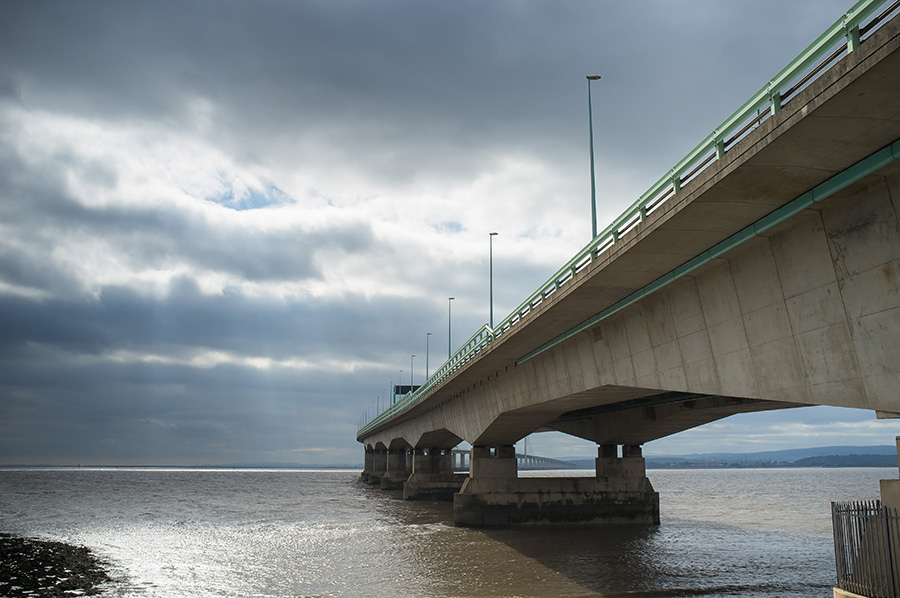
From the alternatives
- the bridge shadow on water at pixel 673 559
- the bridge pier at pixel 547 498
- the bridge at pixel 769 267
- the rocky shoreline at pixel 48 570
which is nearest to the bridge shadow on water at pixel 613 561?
the bridge shadow on water at pixel 673 559

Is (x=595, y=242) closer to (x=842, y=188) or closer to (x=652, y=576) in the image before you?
(x=842, y=188)

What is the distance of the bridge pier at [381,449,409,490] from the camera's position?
85.1m

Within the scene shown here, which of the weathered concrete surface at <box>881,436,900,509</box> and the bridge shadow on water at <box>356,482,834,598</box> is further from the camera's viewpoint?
the bridge shadow on water at <box>356,482,834,598</box>

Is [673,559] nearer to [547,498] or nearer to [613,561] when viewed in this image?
[613,561]

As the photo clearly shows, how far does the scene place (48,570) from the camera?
23.2m

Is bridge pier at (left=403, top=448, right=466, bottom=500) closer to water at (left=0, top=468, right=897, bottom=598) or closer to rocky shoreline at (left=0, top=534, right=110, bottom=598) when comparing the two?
water at (left=0, top=468, right=897, bottom=598)

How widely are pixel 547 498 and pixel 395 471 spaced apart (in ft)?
182

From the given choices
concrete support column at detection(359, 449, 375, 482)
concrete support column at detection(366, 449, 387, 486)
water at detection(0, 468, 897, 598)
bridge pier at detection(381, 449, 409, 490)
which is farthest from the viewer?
concrete support column at detection(359, 449, 375, 482)

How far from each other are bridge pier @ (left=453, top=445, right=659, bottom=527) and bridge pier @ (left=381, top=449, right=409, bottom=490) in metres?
48.8

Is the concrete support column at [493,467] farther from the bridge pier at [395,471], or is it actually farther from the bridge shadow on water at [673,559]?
the bridge pier at [395,471]

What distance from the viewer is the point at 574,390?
2516 cm

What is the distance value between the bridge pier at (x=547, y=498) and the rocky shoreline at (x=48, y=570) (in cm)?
1827

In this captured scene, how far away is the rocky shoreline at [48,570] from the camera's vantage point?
20016 millimetres

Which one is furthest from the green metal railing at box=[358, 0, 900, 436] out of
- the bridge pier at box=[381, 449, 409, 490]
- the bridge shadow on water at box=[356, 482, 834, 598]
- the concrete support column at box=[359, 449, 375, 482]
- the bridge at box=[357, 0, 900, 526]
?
the concrete support column at box=[359, 449, 375, 482]
